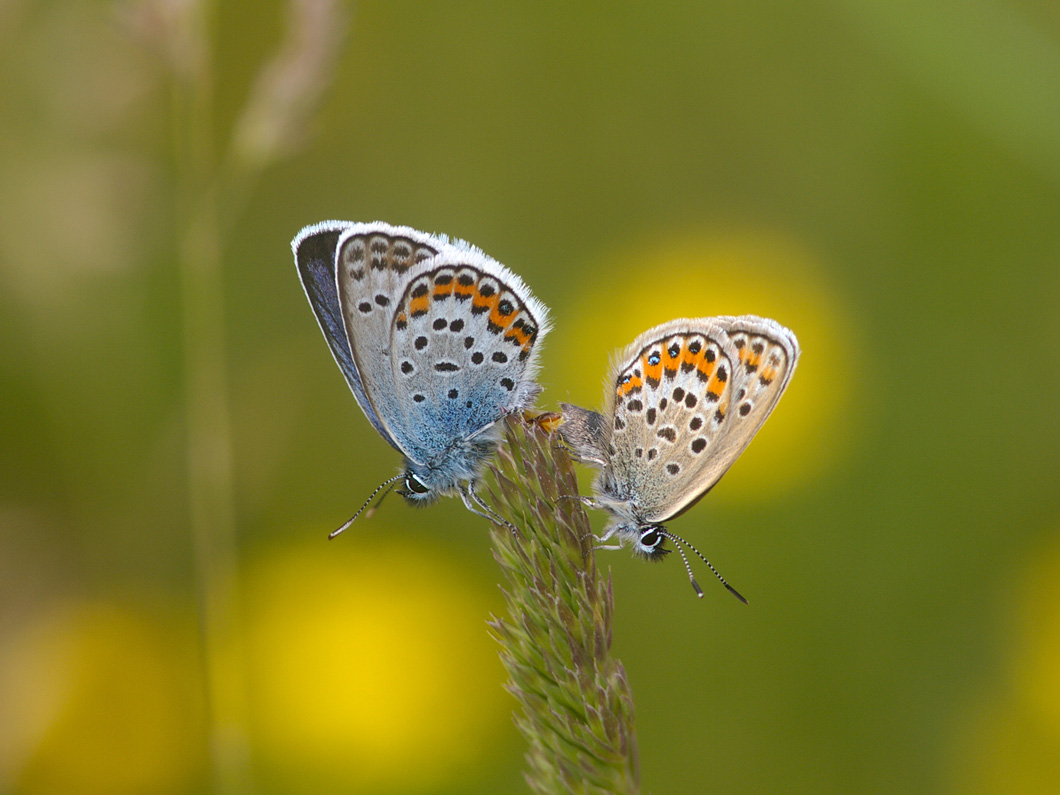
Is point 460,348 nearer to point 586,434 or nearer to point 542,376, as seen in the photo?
point 586,434

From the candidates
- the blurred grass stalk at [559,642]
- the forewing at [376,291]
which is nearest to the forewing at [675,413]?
the blurred grass stalk at [559,642]

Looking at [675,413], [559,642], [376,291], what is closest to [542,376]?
[376,291]

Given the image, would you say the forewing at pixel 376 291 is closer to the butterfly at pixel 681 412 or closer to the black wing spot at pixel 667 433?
the butterfly at pixel 681 412

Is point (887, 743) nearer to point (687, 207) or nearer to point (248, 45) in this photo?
point (687, 207)

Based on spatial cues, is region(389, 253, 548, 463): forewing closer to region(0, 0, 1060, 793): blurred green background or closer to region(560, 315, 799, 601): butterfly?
region(560, 315, 799, 601): butterfly

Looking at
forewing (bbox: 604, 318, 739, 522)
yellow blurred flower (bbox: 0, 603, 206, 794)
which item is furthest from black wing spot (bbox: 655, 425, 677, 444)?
yellow blurred flower (bbox: 0, 603, 206, 794)

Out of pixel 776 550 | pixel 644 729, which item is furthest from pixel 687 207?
pixel 644 729

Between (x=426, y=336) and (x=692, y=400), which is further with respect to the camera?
(x=426, y=336)
